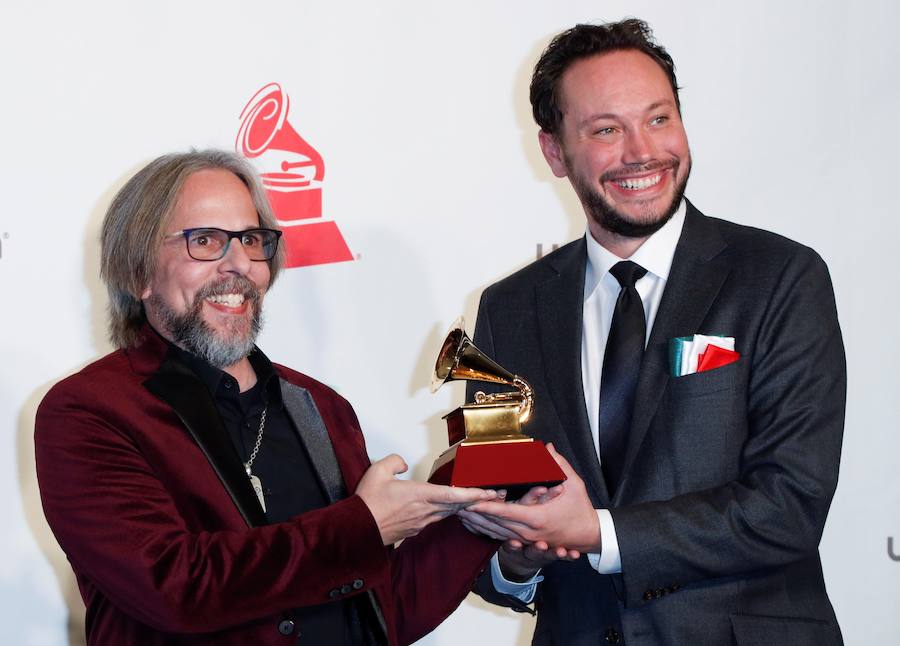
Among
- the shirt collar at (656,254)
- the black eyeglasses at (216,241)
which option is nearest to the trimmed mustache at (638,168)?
the shirt collar at (656,254)

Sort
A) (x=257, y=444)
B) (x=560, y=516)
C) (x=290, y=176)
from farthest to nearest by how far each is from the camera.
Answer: (x=290, y=176), (x=257, y=444), (x=560, y=516)

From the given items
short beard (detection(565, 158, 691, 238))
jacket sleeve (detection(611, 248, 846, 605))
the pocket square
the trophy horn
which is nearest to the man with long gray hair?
the trophy horn

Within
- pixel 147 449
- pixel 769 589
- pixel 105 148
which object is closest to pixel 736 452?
pixel 769 589

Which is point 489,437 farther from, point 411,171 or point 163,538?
point 411,171

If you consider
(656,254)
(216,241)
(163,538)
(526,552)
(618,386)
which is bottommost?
(526,552)

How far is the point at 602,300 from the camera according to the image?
2736mm

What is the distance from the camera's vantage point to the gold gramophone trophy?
2352 millimetres

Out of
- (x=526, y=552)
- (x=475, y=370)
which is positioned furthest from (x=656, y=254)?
(x=526, y=552)

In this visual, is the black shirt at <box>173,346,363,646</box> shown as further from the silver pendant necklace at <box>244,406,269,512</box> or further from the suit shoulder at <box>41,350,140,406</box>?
the suit shoulder at <box>41,350,140,406</box>

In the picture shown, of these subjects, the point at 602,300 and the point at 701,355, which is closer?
the point at 701,355

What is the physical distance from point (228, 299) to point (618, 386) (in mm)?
948

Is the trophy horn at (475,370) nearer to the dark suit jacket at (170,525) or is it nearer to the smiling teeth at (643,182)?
the dark suit jacket at (170,525)

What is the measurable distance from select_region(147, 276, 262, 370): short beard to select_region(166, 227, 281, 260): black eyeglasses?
7 cm

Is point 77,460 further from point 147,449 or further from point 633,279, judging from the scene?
point 633,279
